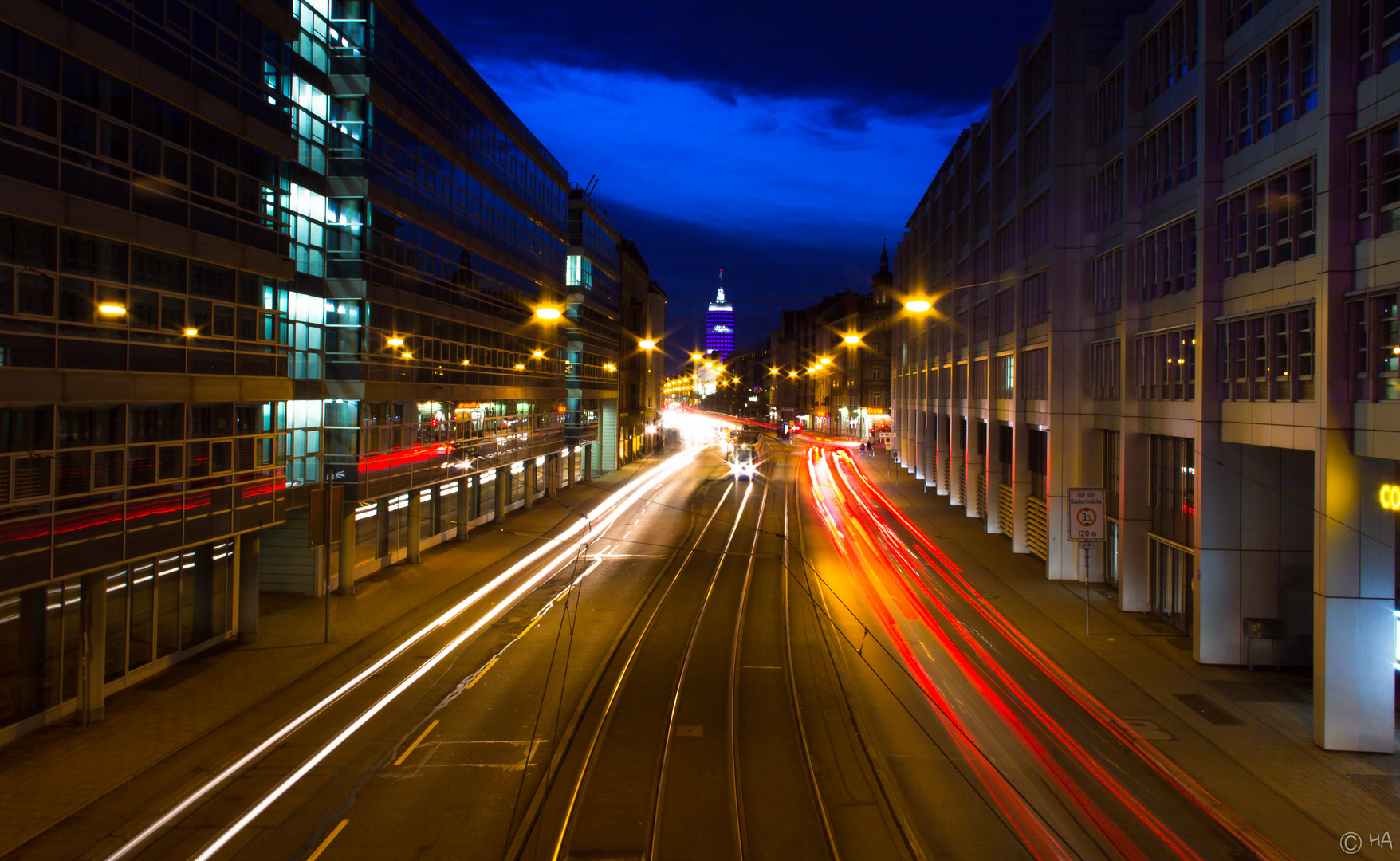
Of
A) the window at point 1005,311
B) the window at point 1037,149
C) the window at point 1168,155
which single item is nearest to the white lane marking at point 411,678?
the window at point 1005,311

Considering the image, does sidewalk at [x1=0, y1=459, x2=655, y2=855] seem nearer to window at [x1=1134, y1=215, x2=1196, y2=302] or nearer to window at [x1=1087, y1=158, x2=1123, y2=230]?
window at [x1=1134, y1=215, x2=1196, y2=302]

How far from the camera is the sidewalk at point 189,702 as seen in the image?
36.6 ft

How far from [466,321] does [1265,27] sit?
2535cm

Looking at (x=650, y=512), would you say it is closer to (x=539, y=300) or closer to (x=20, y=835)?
(x=539, y=300)

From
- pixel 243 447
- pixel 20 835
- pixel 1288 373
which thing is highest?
pixel 1288 373

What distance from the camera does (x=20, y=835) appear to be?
996 centimetres

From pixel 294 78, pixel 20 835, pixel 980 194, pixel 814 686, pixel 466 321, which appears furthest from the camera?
pixel 980 194

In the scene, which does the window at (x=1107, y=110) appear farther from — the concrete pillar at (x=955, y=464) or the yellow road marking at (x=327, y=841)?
the yellow road marking at (x=327, y=841)

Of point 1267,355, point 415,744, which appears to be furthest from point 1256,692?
point 415,744

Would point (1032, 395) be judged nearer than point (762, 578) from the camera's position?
No

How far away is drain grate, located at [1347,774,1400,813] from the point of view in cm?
1127

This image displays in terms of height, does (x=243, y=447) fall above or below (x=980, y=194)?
below

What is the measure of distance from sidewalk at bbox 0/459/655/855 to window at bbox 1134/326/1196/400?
19.5 meters

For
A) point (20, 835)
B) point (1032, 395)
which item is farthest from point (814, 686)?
point (1032, 395)
